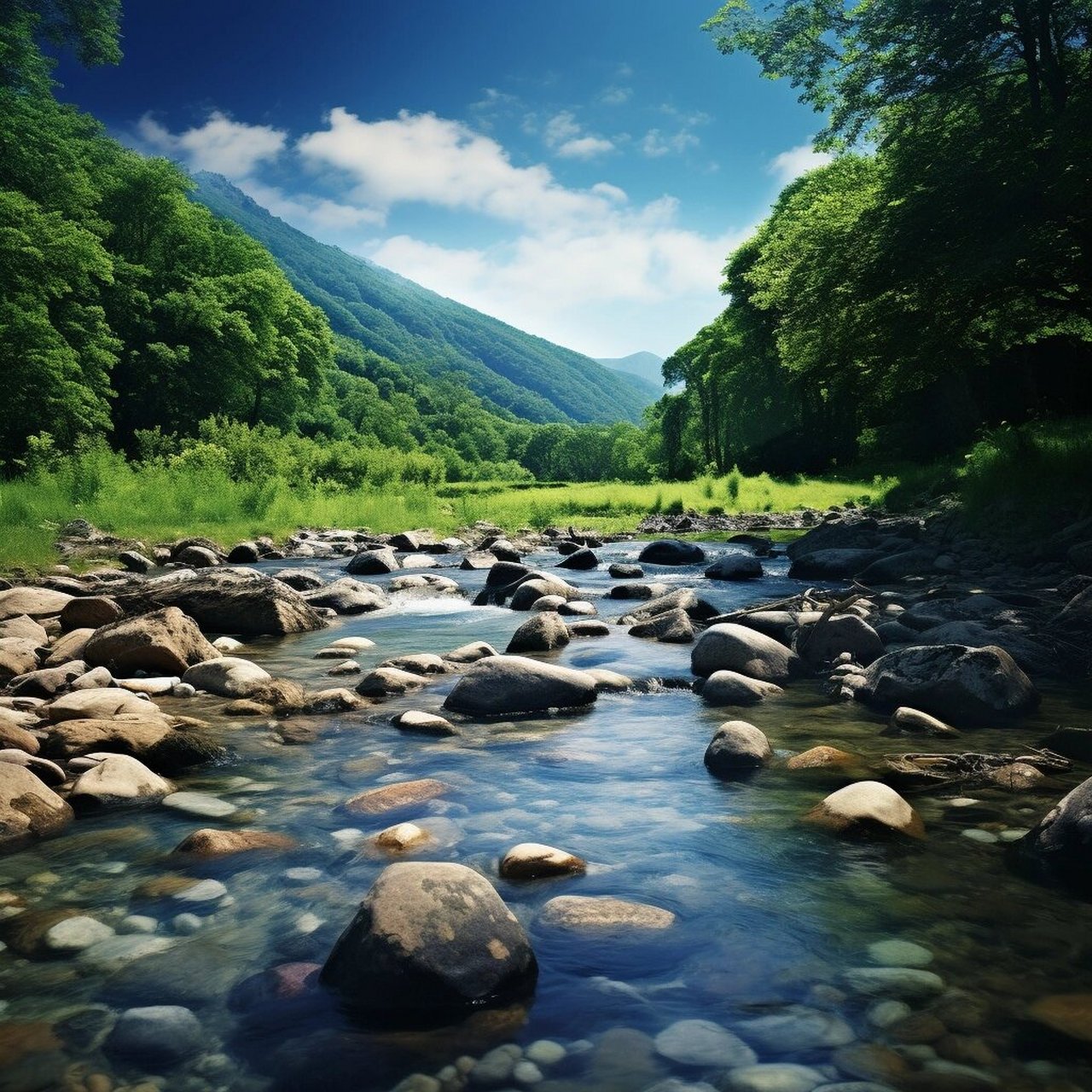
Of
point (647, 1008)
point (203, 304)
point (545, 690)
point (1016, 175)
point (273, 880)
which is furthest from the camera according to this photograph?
point (203, 304)

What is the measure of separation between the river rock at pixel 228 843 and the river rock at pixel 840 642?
201 inches

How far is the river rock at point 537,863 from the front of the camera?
340 centimetres

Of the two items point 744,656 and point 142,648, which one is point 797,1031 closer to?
point 744,656

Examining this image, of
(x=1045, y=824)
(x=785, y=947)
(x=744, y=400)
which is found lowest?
(x=785, y=947)

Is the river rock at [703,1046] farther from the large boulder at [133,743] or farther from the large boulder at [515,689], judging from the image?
the large boulder at [515,689]

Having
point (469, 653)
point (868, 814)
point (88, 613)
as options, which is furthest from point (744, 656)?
point (88, 613)

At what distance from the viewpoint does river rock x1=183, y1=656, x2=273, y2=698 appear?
659 cm

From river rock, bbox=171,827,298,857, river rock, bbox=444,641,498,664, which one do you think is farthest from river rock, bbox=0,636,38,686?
river rock, bbox=171,827,298,857

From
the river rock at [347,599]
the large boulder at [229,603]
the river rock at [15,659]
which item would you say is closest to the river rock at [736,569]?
the river rock at [347,599]

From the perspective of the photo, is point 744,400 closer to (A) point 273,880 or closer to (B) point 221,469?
(B) point 221,469

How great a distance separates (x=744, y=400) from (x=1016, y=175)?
109 ft

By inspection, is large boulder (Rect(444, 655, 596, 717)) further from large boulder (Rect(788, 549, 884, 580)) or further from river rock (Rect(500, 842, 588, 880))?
large boulder (Rect(788, 549, 884, 580))

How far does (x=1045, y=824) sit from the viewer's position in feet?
11.3

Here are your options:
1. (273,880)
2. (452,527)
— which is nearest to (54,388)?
(452,527)
